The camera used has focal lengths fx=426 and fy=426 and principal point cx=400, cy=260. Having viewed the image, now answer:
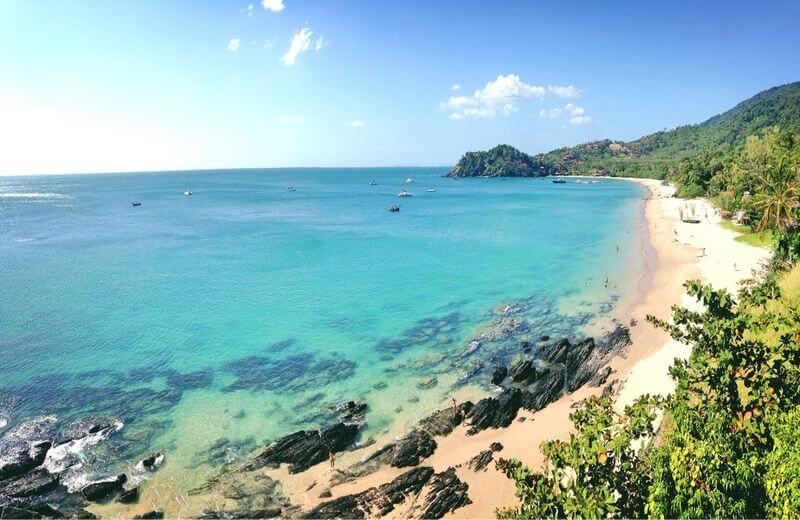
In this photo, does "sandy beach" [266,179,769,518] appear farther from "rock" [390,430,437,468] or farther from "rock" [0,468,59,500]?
"rock" [0,468,59,500]

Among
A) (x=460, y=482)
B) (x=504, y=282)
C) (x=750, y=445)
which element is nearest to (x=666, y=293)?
(x=504, y=282)

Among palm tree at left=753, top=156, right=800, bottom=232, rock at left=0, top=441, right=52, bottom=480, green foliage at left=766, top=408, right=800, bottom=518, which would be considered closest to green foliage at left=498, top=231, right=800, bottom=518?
green foliage at left=766, top=408, right=800, bottom=518

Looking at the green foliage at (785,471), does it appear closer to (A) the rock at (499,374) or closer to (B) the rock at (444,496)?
(B) the rock at (444,496)

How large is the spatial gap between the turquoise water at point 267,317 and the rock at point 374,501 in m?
4.58

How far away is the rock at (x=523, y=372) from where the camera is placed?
28984 mm

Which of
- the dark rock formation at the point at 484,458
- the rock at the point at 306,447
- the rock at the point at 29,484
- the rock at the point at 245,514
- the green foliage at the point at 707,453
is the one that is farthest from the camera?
the rock at the point at 306,447

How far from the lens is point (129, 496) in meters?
20.1

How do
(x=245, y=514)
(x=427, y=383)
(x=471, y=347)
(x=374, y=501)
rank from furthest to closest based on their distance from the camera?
(x=471, y=347), (x=427, y=383), (x=374, y=501), (x=245, y=514)

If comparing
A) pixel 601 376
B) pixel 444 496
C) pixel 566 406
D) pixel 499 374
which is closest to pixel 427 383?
pixel 499 374

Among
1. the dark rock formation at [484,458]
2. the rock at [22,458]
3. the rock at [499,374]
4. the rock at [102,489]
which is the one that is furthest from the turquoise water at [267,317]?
the dark rock formation at [484,458]

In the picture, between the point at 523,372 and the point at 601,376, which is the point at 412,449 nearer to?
the point at 523,372

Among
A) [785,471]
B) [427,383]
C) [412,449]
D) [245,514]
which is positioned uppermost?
[785,471]

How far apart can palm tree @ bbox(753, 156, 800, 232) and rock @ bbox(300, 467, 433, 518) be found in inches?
1987

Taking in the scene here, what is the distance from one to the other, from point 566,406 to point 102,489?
2501 cm
